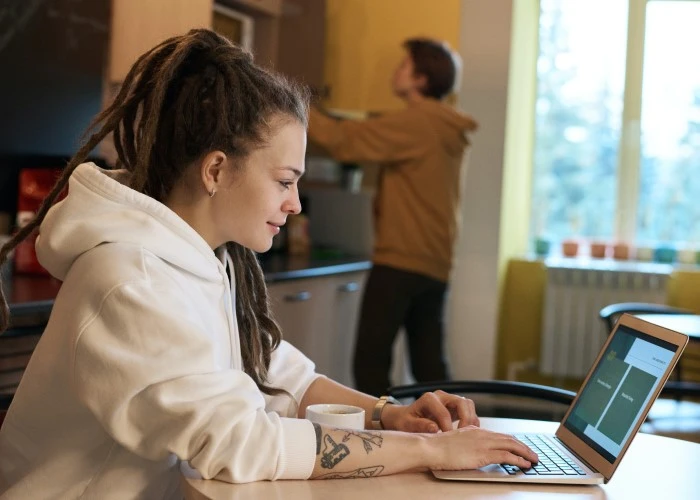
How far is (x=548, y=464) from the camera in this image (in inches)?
49.9

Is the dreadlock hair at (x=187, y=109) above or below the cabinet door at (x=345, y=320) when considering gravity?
above

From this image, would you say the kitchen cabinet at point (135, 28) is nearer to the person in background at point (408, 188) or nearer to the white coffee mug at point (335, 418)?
the person in background at point (408, 188)

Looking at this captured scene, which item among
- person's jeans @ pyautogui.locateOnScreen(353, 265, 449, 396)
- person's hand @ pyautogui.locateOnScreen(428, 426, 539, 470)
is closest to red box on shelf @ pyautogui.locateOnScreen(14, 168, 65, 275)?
person's jeans @ pyautogui.locateOnScreen(353, 265, 449, 396)

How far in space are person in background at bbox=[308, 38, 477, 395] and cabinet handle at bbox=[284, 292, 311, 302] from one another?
228 millimetres

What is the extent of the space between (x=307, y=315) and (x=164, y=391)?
2551 mm

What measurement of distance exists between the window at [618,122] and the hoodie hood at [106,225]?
4.33 metres

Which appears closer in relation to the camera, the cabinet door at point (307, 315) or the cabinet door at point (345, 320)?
the cabinet door at point (307, 315)

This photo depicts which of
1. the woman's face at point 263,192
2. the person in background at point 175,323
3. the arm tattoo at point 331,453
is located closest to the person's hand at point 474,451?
the person in background at point 175,323

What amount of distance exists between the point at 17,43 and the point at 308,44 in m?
1.84

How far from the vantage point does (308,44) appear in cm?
444

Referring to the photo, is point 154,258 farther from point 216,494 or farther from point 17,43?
point 17,43

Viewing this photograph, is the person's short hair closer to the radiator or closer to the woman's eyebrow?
the radiator

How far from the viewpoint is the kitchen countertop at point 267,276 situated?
7.13ft

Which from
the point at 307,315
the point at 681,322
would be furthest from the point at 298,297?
the point at 681,322
